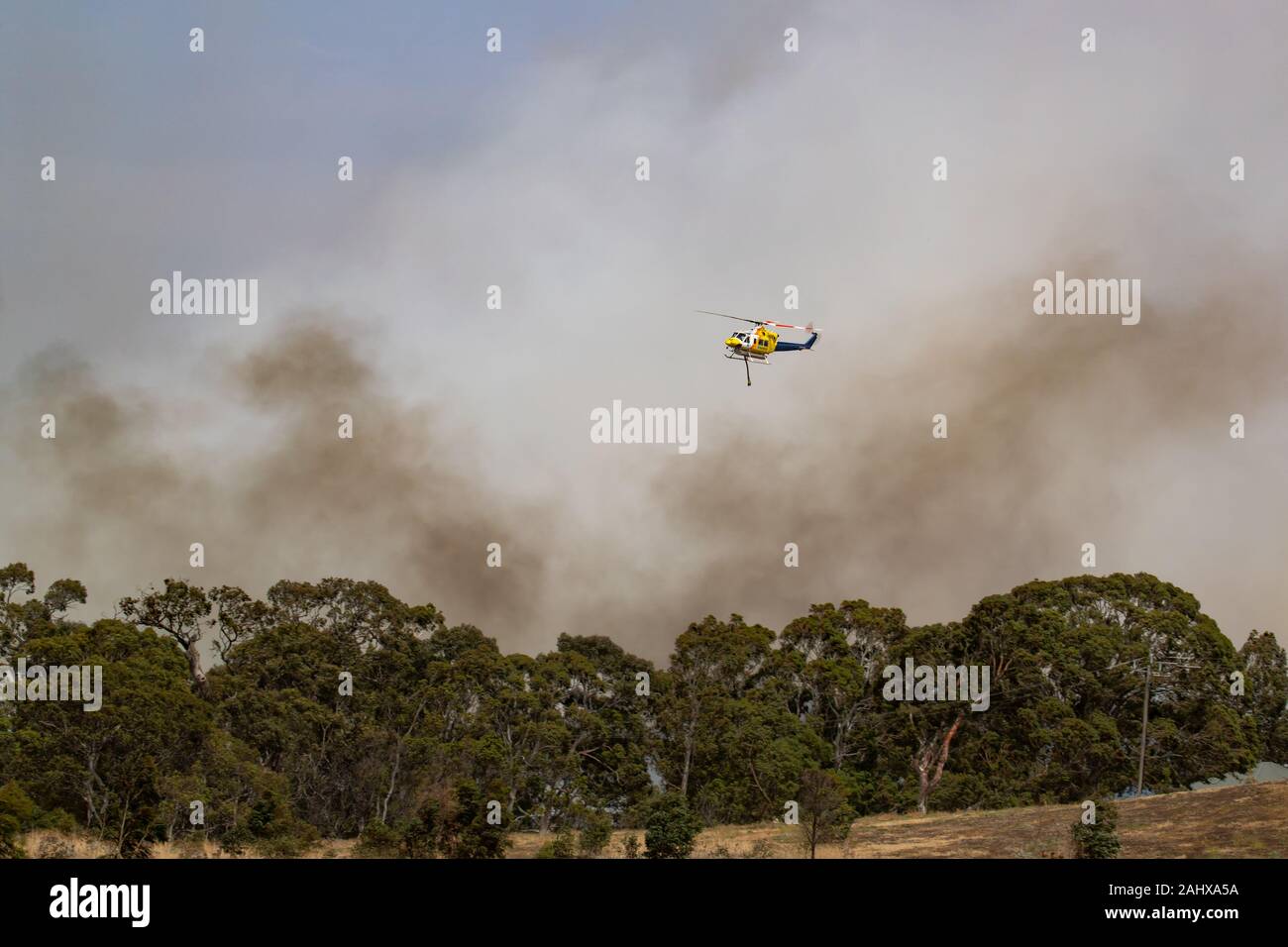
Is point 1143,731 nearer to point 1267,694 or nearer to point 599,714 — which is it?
point 1267,694

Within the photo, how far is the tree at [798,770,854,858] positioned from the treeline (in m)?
1.03

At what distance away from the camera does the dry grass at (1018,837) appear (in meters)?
62.8

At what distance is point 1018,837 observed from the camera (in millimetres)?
66375

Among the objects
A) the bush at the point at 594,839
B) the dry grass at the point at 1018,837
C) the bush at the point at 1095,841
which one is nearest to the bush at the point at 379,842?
the dry grass at the point at 1018,837

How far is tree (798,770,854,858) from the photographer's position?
64.9 metres

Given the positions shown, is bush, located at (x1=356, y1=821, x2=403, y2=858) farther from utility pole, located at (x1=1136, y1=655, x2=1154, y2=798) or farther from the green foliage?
utility pole, located at (x1=1136, y1=655, x2=1154, y2=798)

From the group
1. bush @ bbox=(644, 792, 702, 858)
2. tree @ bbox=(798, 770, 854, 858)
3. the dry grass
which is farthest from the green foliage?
tree @ bbox=(798, 770, 854, 858)

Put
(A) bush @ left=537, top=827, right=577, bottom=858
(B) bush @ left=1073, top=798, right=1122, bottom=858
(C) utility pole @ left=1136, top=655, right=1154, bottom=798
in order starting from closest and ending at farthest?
(B) bush @ left=1073, top=798, right=1122, bottom=858
(A) bush @ left=537, top=827, right=577, bottom=858
(C) utility pole @ left=1136, top=655, right=1154, bottom=798

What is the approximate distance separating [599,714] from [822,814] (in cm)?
2472

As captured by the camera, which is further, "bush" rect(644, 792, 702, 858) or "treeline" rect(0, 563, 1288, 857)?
"treeline" rect(0, 563, 1288, 857)
